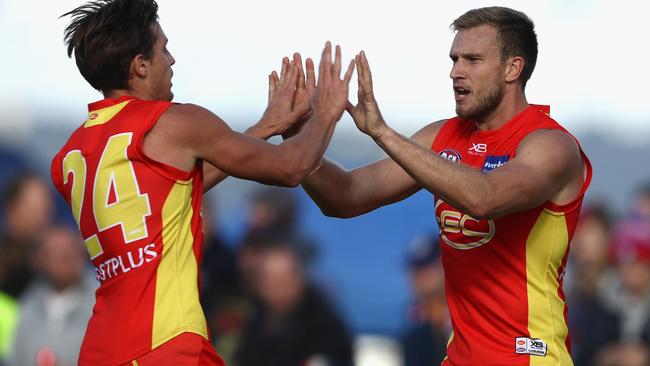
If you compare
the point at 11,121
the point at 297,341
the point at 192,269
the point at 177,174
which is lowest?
the point at 297,341

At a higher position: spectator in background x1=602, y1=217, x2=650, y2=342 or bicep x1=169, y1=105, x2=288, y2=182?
bicep x1=169, y1=105, x2=288, y2=182

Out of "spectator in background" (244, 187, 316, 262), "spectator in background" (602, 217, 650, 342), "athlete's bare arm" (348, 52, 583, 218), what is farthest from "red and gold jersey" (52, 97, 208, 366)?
"spectator in background" (602, 217, 650, 342)

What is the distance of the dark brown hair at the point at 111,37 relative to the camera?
5.53 meters

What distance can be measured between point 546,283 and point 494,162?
0.71 meters

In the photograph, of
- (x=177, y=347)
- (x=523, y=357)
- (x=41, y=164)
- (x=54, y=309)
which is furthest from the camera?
(x=41, y=164)

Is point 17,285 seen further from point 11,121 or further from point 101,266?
point 101,266

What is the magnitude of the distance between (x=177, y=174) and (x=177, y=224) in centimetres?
24

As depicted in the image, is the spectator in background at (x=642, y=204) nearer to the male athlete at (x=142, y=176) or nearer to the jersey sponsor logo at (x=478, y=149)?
the jersey sponsor logo at (x=478, y=149)

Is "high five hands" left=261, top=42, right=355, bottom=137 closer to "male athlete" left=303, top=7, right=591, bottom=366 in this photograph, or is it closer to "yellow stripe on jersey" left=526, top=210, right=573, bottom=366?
"male athlete" left=303, top=7, right=591, bottom=366

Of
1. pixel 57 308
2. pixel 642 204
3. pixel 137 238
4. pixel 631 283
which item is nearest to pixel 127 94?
pixel 137 238

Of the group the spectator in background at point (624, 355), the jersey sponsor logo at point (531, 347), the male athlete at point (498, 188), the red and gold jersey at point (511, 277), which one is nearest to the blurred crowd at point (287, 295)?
the spectator in background at point (624, 355)

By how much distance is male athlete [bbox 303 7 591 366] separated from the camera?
5.71m

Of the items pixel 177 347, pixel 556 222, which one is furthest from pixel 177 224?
pixel 556 222

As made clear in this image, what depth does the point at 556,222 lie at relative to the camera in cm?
609
